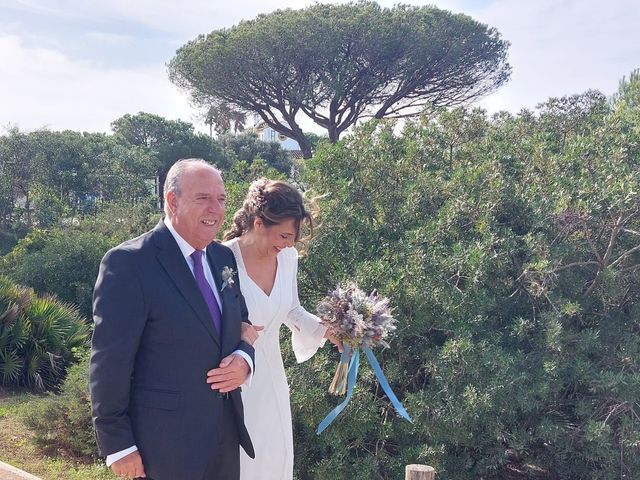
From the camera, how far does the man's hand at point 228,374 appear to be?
2.69 m

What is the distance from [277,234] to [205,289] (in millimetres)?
522

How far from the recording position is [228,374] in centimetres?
271

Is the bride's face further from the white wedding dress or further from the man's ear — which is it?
the man's ear

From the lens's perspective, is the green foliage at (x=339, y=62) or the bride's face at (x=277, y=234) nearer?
the bride's face at (x=277, y=234)

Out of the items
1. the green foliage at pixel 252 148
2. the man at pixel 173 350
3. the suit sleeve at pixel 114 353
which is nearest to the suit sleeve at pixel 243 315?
the man at pixel 173 350

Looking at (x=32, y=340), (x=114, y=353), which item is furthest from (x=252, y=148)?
(x=114, y=353)

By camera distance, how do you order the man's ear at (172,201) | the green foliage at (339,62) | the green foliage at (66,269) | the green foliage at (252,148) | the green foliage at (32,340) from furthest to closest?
1. the green foliage at (252,148)
2. the green foliage at (339,62)
3. the green foliage at (66,269)
4. the green foliage at (32,340)
5. the man's ear at (172,201)

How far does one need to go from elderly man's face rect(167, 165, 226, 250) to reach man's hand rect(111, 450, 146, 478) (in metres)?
0.86

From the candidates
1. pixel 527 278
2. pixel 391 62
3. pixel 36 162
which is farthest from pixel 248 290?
pixel 391 62

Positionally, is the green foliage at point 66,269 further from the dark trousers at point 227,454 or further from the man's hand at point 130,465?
the man's hand at point 130,465

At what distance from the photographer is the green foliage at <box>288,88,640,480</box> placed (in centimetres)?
455

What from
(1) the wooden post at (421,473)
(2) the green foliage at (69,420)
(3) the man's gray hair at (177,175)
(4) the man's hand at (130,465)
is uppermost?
(3) the man's gray hair at (177,175)

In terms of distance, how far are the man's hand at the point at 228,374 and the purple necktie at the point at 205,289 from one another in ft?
0.45

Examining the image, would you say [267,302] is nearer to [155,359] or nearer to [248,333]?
[248,333]
